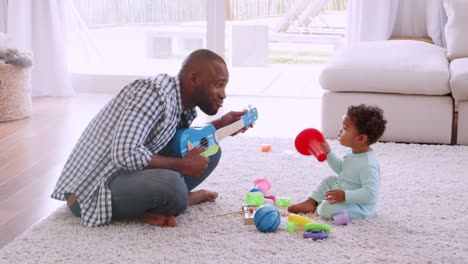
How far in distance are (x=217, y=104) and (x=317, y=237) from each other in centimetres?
55

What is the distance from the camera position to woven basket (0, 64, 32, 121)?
431cm

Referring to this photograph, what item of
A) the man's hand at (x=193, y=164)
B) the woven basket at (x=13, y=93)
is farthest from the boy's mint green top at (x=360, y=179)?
the woven basket at (x=13, y=93)

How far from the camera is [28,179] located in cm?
317

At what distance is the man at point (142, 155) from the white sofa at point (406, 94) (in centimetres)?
140

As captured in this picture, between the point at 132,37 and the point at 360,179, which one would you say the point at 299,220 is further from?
the point at 132,37

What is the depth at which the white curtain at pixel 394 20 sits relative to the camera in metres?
4.74

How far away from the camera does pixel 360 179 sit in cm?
263

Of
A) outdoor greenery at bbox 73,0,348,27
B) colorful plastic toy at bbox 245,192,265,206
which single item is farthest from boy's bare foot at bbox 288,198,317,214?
outdoor greenery at bbox 73,0,348,27

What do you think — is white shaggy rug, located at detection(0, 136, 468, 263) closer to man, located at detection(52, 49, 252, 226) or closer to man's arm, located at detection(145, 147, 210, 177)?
man, located at detection(52, 49, 252, 226)

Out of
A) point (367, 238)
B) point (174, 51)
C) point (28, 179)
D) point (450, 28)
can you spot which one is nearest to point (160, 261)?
point (367, 238)

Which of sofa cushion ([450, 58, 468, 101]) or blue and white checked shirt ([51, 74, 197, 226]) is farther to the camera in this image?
sofa cushion ([450, 58, 468, 101])

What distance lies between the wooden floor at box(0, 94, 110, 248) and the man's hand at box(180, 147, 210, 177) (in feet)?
1.96

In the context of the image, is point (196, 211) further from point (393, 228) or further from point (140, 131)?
point (393, 228)

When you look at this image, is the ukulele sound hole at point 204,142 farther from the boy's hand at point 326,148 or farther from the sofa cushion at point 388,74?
the sofa cushion at point 388,74
